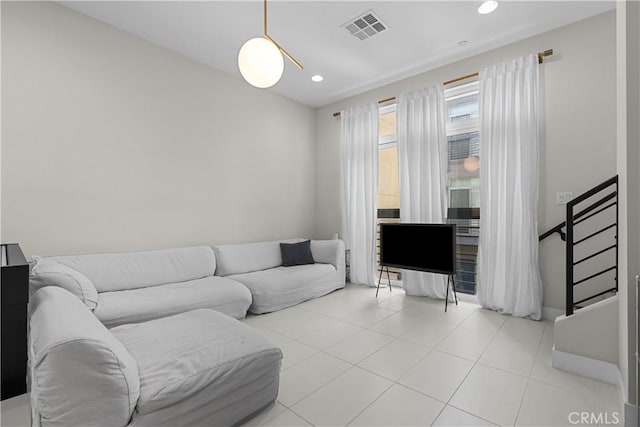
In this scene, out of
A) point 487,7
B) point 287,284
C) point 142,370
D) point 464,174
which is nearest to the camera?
point 142,370

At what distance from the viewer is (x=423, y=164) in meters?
3.92

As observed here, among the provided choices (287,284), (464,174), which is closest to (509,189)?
(464,174)

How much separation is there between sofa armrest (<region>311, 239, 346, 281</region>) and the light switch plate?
2647mm

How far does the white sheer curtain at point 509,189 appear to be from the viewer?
123 inches

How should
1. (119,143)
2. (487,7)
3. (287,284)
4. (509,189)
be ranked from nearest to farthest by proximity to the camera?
(487,7) < (119,143) < (509,189) < (287,284)

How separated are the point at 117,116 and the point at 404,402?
367cm

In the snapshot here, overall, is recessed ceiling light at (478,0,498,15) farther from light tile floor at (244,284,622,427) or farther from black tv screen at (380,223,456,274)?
light tile floor at (244,284,622,427)

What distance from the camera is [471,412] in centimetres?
169

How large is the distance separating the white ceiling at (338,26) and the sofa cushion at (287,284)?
2.70 metres

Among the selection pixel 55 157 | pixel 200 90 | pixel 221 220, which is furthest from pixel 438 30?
pixel 55 157

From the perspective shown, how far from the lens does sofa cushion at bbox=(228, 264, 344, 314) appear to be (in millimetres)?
3324

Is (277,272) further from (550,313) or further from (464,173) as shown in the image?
(550,313)

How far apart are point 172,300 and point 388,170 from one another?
11.2 ft

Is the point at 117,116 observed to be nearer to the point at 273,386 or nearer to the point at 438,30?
the point at 273,386
